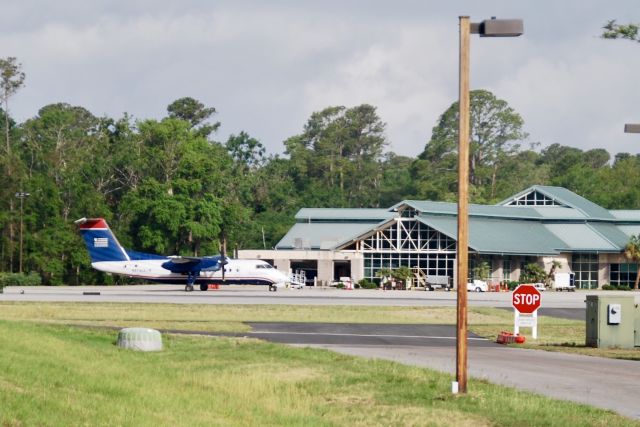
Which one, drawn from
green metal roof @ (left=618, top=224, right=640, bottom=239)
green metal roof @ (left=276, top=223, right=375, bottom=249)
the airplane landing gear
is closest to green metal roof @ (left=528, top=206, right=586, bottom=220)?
green metal roof @ (left=618, top=224, right=640, bottom=239)

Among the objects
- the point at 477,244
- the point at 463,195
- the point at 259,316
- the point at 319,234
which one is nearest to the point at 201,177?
the point at 319,234

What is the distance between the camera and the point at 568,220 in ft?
381

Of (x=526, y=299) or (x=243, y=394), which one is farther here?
(x=526, y=299)

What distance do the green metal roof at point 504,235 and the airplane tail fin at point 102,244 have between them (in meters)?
30.3

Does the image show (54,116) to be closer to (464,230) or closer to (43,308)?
(43,308)

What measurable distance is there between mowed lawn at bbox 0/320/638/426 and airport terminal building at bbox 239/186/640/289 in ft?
244

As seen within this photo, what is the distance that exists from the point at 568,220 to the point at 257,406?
98.9 meters

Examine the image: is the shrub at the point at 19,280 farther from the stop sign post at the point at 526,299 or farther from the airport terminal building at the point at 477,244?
the stop sign post at the point at 526,299

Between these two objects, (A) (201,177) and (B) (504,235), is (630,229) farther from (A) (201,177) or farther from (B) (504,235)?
(A) (201,177)

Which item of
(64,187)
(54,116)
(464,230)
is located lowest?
(464,230)

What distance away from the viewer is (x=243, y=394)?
21969 millimetres

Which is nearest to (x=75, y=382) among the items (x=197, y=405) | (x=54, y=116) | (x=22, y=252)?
(x=197, y=405)

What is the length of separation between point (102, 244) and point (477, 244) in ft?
107

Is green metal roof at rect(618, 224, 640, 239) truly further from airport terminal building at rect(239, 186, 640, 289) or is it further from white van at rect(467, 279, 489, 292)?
white van at rect(467, 279, 489, 292)
